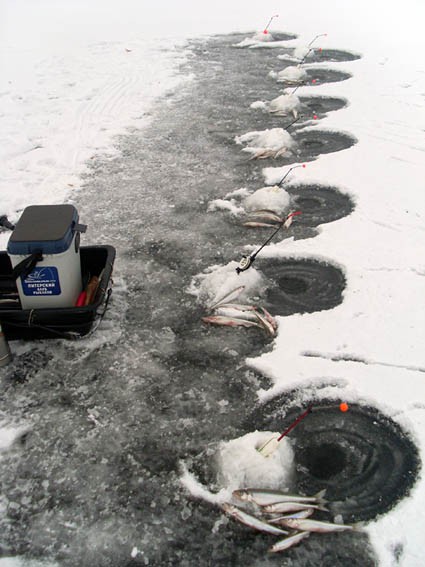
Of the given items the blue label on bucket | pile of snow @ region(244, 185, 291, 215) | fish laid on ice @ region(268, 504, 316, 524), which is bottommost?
fish laid on ice @ region(268, 504, 316, 524)

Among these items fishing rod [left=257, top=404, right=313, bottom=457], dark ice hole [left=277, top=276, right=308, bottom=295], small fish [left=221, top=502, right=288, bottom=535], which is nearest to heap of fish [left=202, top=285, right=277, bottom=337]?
dark ice hole [left=277, top=276, right=308, bottom=295]

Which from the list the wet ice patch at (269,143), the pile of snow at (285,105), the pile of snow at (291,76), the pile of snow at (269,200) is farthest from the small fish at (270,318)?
the pile of snow at (291,76)

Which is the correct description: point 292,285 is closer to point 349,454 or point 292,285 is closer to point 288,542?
point 349,454

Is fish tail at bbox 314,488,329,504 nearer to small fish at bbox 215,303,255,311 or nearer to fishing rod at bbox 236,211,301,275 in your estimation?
small fish at bbox 215,303,255,311

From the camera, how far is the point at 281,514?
263cm

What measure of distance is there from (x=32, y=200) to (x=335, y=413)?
4.35 metres

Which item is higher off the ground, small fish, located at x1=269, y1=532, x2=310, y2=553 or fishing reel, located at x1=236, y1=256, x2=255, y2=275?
fishing reel, located at x1=236, y1=256, x2=255, y2=275

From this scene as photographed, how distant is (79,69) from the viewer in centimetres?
1121

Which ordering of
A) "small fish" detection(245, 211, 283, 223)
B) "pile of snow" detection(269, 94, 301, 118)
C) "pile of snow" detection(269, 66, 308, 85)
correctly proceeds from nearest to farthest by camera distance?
"small fish" detection(245, 211, 283, 223), "pile of snow" detection(269, 94, 301, 118), "pile of snow" detection(269, 66, 308, 85)

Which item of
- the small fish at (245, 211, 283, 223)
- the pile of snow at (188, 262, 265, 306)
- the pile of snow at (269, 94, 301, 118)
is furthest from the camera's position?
the pile of snow at (269, 94, 301, 118)

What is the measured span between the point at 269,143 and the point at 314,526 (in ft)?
18.6

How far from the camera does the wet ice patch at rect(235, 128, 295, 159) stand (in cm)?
694

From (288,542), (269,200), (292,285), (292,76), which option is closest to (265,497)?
(288,542)

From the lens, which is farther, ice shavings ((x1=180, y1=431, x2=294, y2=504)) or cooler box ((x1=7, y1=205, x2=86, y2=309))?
cooler box ((x1=7, y1=205, x2=86, y2=309))
